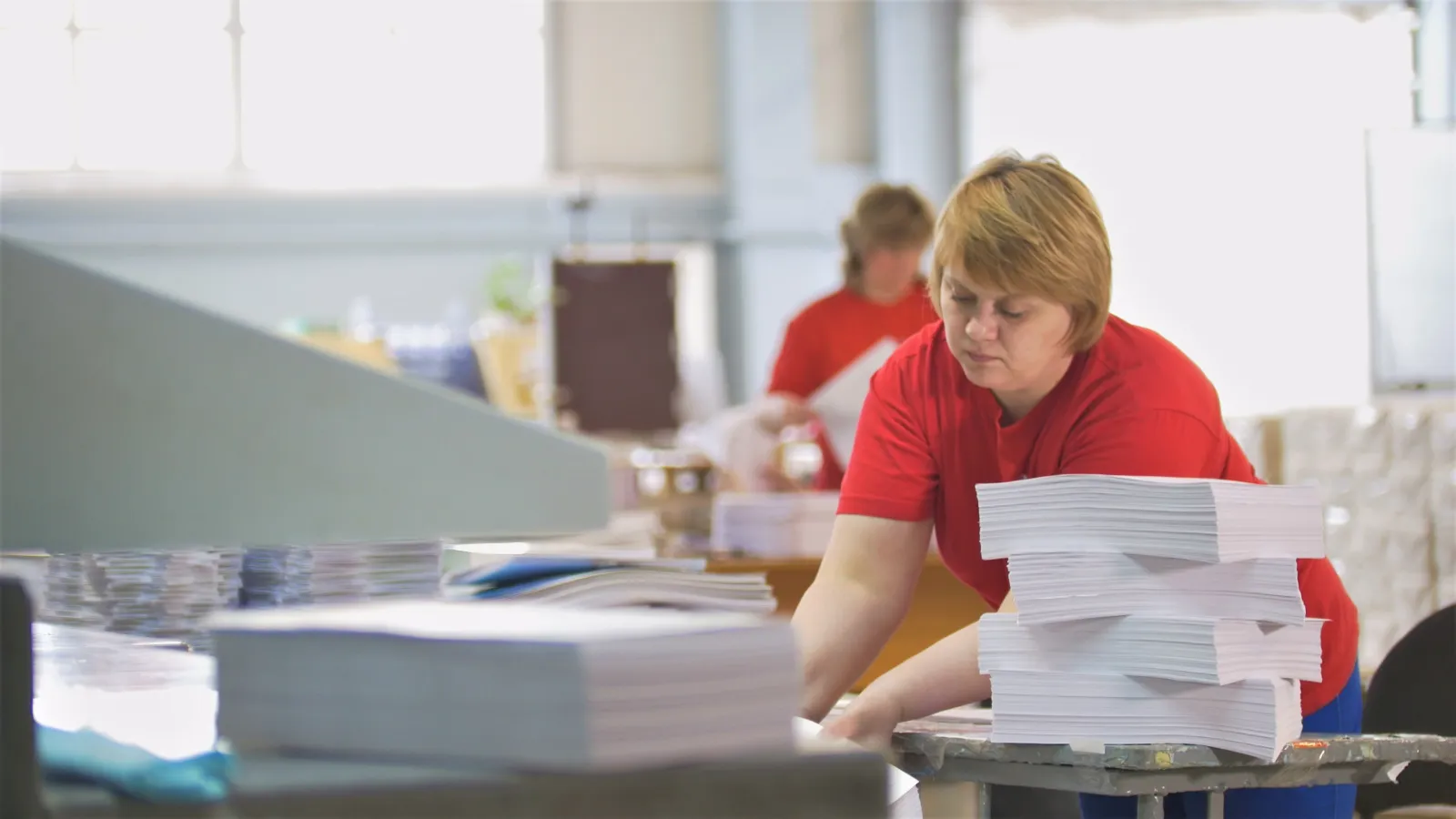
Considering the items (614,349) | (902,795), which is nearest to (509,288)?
(614,349)

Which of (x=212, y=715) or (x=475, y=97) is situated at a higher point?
(x=475, y=97)

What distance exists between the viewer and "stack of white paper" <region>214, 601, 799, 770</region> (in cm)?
65

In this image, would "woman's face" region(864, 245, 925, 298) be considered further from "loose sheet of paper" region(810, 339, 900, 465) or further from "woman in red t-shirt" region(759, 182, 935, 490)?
"loose sheet of paper" region(810, 339, 900, 465)

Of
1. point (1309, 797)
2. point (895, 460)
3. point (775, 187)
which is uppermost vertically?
point (775, 187)

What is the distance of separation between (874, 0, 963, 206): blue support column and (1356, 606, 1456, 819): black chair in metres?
6.38

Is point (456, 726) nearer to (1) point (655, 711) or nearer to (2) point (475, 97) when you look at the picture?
(1) point (655, 711)

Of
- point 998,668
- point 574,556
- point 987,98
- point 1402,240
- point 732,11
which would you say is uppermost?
point 732,11

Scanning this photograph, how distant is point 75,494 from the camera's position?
1.15m

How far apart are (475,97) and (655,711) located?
328 inches

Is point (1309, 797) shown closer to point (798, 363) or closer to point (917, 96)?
point (798, 363)

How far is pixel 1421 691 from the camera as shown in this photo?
199 cm

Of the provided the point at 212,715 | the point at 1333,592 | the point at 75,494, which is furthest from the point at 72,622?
the point at 1333,592

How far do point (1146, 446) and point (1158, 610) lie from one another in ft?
0.74

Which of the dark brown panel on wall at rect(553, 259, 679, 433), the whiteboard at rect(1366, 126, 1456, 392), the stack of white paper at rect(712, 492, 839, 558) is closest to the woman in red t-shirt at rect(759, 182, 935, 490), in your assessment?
the stack of white paper at rect(712, 492, 839, 558)
